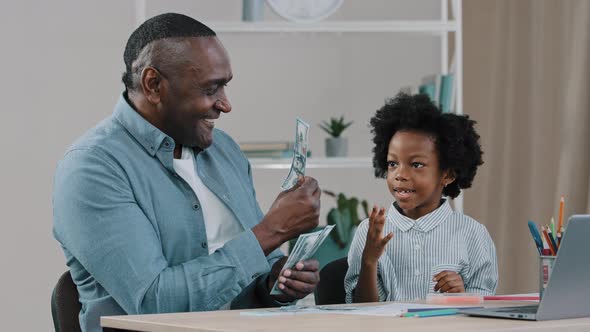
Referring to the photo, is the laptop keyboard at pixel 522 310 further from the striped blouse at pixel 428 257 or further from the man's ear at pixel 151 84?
the man's ear at pixel 151 84

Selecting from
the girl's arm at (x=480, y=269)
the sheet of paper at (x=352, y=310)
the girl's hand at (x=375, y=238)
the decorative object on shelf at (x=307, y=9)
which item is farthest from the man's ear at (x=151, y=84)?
the decorative object on shelf at (x=307, y=9)

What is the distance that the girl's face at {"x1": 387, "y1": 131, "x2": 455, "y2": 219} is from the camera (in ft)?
8.27

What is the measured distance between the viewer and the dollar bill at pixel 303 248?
1951 mm

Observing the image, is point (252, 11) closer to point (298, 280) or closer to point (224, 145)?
point (224, 145)

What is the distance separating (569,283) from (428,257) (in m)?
0.89

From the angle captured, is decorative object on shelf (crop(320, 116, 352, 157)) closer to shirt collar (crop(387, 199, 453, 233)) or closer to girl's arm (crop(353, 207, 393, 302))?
shirt collar (crop(387, 199, 453, 233))

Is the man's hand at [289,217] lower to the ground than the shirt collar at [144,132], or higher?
lower

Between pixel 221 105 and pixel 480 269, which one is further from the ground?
pixel 221 105

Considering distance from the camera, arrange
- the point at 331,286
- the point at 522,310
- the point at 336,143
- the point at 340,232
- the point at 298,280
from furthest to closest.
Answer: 1. the point at 336,143
2. the point at 340,232
3. the point at 331,286
4. the point at 298,280
5. the point at 522,310

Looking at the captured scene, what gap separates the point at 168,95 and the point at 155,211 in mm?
269

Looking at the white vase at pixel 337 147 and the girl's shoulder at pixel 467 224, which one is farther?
the white vase at pixel 337 147

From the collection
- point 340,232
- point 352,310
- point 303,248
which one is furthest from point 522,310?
point 340,232

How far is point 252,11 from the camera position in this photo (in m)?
3.80

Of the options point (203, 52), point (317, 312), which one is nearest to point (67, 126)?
point (203, 52)
